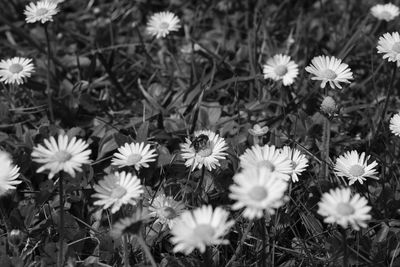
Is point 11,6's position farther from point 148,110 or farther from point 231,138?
point 231,138

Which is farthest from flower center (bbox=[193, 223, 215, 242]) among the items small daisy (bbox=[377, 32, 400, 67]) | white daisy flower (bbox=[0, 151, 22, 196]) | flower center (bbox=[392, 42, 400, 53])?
flower center (bbox=[392, 42, 400, 53])

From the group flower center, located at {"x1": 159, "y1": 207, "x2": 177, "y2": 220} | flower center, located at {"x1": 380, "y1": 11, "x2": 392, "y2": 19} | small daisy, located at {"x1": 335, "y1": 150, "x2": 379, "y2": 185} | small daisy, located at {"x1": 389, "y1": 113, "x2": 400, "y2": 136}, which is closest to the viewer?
flower center, located at {"x1": 159, "y1": 207, "x2": 177, "y2": 220}

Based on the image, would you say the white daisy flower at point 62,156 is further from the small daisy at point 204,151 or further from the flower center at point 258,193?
the flower center at point 258,193

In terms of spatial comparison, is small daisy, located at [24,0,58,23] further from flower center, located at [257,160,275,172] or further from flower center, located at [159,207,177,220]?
flower center, located at [257,160,275,172]

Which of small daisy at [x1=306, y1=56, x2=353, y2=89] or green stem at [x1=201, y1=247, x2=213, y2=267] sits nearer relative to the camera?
green stem at [x1=201, y1=247, x2=213, y2=267]

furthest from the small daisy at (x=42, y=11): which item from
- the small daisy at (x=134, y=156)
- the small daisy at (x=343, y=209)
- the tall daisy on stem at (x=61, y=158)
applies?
the small daisy at (x=343, y=209)
